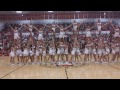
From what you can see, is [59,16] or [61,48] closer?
[61,48]

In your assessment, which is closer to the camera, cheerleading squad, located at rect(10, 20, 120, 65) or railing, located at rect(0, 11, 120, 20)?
cheerleading squad, located at rect(10, 20, 120, 65)

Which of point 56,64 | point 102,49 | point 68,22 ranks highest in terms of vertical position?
point 68,22

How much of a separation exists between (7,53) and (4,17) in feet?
7.76

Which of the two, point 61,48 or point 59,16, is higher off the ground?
point 59,16

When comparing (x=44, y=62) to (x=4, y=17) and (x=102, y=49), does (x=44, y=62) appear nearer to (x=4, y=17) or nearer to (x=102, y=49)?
(x=102, y=49)

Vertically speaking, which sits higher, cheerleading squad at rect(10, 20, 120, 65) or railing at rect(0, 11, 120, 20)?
railing at rect(0, 11, 120, 20)

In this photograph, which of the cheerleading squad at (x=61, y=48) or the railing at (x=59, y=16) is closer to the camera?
the cheerleading squad at (x=61, y=48)

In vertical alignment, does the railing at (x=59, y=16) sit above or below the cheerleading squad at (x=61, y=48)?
above
